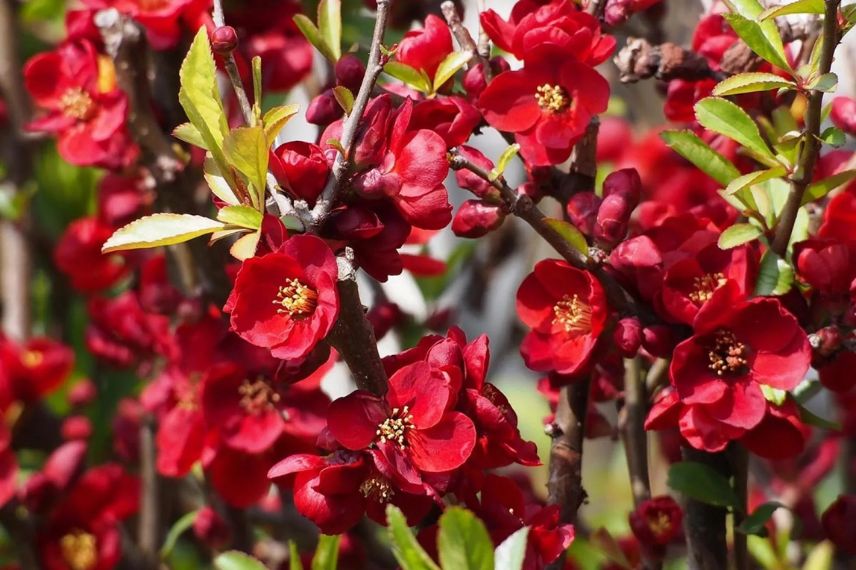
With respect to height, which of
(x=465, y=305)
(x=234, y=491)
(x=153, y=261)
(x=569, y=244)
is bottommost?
(x=465, y=305)

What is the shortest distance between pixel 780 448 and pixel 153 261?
81cm

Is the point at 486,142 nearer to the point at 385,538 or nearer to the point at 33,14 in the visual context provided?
the point at 33,14

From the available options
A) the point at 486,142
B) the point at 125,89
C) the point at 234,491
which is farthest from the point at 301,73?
the point at 486,142

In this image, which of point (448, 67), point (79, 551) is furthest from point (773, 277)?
point (79, 551)

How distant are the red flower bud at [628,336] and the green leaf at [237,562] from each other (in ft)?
1.18

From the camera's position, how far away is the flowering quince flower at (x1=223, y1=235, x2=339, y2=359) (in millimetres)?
786

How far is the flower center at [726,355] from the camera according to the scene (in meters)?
0.94

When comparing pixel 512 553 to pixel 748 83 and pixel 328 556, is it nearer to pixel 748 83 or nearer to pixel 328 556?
pixel 328 556

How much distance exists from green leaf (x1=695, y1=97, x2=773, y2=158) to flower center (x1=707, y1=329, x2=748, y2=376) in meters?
0.16

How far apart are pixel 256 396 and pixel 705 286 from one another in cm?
49

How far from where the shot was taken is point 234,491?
49.4 inches

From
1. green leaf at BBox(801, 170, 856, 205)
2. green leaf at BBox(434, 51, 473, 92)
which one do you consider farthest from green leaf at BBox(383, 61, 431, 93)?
green leaf at BBox(801, 170, 856, 205)

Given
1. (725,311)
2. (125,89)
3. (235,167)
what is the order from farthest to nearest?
(125,89)
(725,311)
(235,167)

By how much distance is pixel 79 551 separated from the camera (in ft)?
4.75
